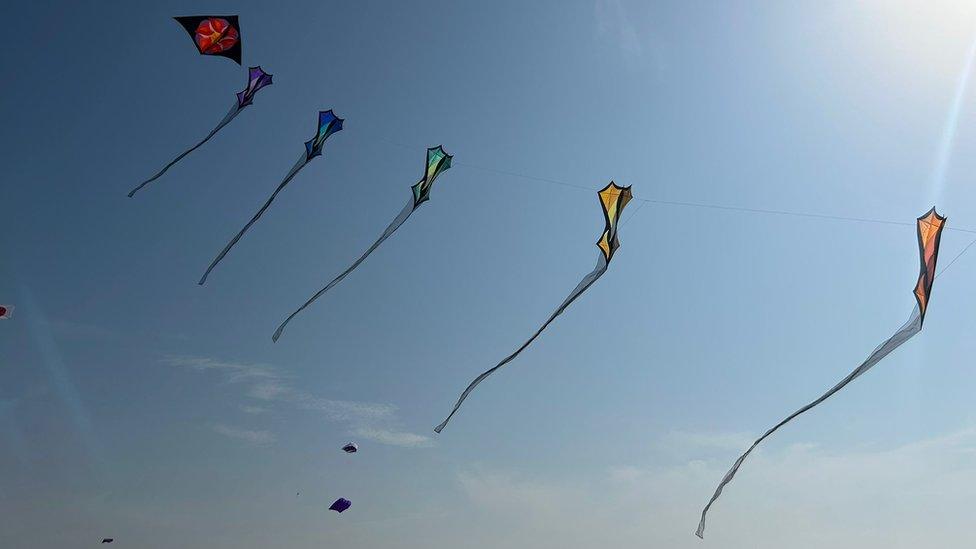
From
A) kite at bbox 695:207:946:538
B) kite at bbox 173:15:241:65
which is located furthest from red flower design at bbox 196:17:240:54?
kite at bbox 695:207:946:538

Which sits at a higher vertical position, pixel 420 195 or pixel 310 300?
pixel 420 195

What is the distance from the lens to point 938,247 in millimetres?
22094

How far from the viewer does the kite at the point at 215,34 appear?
25.9m

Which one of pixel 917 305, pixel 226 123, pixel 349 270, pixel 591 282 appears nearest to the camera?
pixel 917 305

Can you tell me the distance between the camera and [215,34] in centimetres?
2614

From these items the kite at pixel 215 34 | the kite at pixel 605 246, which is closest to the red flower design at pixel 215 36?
the kite at pixel 215 34

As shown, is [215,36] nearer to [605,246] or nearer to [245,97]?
[245,97]

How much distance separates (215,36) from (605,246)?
16.7 m

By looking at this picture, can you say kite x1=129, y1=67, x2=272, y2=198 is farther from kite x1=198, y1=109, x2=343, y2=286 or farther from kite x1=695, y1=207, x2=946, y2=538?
kite x1=695, y1=207, x2=946, y2=538

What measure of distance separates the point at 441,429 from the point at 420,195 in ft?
29.3

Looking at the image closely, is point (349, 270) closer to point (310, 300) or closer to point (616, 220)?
point (310, 300)

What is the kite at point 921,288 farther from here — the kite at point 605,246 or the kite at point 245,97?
the kite at point 245,97

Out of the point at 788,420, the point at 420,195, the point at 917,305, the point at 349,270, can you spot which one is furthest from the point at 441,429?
the point at 917,305

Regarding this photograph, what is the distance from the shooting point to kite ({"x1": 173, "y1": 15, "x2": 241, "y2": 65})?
25859 millimetres
